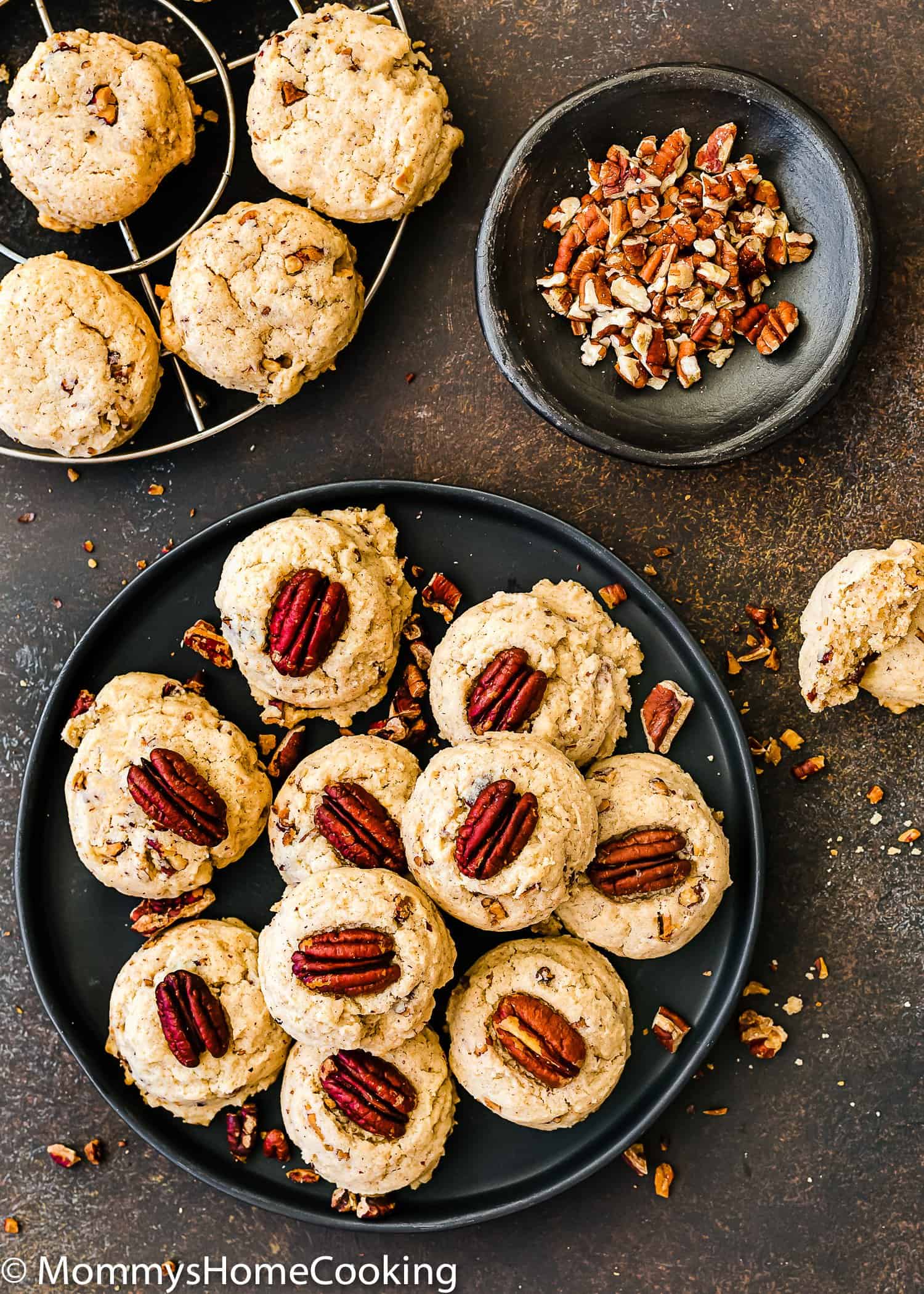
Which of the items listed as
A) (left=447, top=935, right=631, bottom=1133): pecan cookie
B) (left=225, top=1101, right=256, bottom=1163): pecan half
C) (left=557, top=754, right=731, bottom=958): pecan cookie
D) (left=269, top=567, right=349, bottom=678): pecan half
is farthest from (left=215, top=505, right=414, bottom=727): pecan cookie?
(left=225, top=1101, right=256, bottom=1163): pecan half

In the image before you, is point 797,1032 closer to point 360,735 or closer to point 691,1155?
point 691,1155

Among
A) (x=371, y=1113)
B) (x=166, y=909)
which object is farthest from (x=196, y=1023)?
(x=371, y=1113)

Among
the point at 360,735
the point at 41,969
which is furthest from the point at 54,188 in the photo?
the point at 41,969

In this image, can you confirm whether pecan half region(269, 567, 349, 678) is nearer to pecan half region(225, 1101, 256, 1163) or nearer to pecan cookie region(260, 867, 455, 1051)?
pecan cookie region(260, 867, 455, 1051)

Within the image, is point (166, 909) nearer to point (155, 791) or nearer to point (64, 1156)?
point (155, 791)

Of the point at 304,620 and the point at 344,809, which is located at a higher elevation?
the point at 304,620

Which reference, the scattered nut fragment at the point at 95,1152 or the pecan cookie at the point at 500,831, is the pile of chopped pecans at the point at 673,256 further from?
the scattered nut fragment at the point at 95,1152

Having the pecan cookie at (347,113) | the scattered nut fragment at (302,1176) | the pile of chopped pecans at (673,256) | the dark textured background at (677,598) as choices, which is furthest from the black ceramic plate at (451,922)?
the pecan cookie at (347,113)
